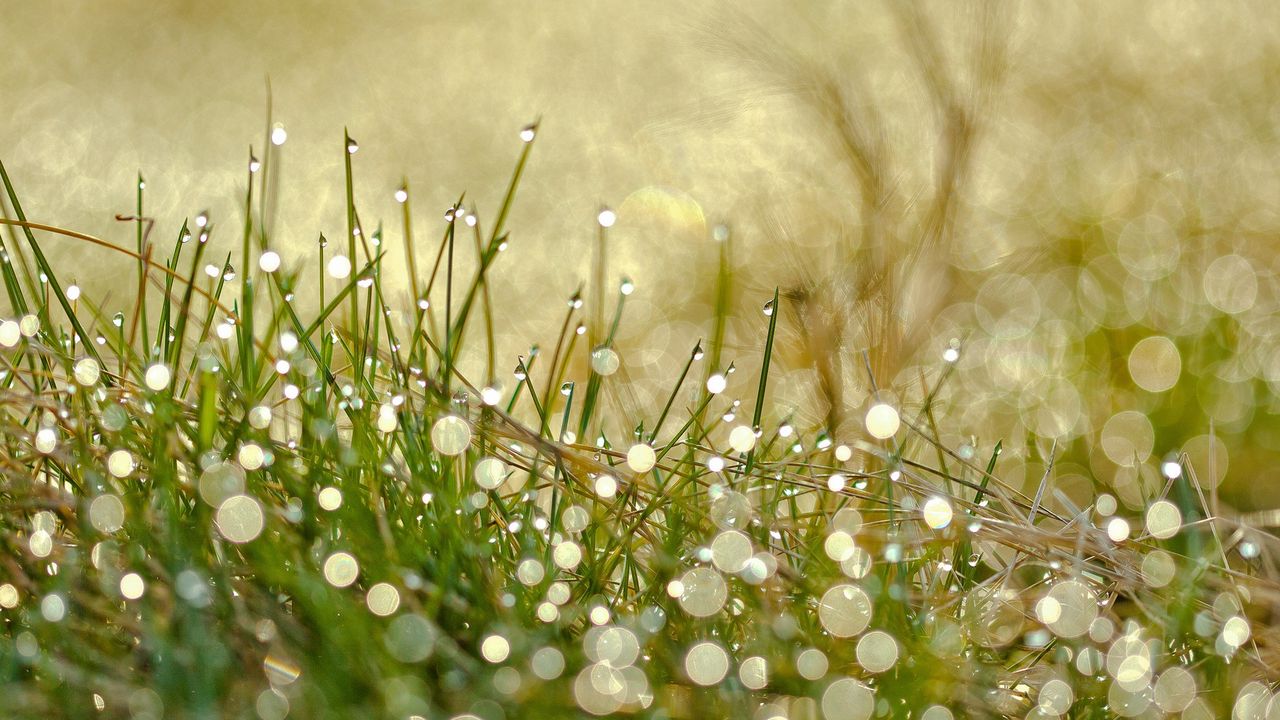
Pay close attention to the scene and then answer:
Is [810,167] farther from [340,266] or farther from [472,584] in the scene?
[472,584]

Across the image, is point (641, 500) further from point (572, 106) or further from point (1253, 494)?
point (572, 106)

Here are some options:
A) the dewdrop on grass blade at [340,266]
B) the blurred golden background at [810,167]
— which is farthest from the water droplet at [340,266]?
the blurred golden background at [810,167]

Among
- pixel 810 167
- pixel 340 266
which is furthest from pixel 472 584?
pixel 810 167

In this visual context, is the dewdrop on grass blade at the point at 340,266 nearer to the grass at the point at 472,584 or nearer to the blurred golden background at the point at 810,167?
the grass at the point at 472,584

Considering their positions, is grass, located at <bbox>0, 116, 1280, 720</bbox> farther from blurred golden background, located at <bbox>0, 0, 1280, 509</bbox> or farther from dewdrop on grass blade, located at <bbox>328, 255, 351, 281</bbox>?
blurred golden background, located at <bbox>0, 0, 1280, 509</bbox>

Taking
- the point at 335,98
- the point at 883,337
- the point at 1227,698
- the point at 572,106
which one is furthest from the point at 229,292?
the point at 1227,698

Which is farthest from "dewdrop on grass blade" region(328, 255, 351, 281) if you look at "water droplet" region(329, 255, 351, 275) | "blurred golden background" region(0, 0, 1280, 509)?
"blurred golden background" region(0, 0, 1280, 509)

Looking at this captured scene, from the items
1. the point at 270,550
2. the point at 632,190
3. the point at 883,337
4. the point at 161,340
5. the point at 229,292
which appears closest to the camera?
the point at 270,550

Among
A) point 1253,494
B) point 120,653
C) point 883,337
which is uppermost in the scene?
point 120,653
